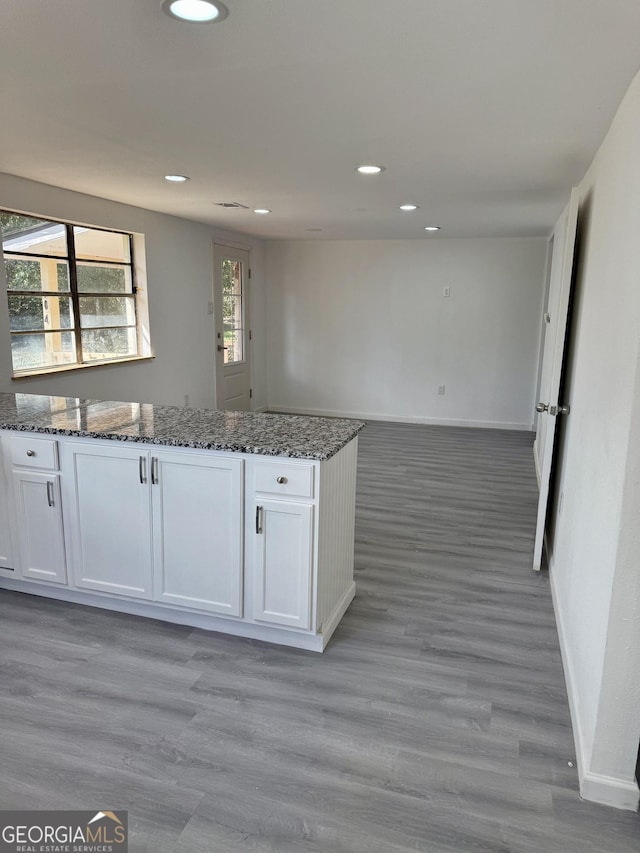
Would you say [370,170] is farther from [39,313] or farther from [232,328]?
[232,328]

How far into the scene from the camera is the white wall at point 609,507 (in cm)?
164

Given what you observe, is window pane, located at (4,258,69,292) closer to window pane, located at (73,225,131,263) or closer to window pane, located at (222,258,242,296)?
window pane, located at (73,225,131,263)

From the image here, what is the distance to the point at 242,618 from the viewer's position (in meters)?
2.49

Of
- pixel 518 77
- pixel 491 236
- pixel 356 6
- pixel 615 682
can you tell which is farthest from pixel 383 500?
pixel 491 236

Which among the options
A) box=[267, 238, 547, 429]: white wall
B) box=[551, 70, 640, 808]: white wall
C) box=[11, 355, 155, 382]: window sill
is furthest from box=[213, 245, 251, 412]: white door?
box=[551, 70, 640, 808]: white wall

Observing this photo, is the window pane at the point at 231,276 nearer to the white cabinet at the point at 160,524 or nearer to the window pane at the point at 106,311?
the window pane at the point at 106,311

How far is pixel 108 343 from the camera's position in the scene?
4.94 m

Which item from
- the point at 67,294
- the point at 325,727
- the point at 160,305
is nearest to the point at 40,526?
the point at 325,727

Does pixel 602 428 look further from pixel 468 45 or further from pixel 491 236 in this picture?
pixel 491 236

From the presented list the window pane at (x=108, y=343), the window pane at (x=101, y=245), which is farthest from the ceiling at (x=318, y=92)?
the window pane at (x=108, y=343)

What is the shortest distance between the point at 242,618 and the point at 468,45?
2225 millimetres

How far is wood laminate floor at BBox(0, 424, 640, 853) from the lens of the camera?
1.64 m

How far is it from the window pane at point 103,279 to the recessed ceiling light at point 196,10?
3337 millimetres

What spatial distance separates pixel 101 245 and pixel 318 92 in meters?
3.22
